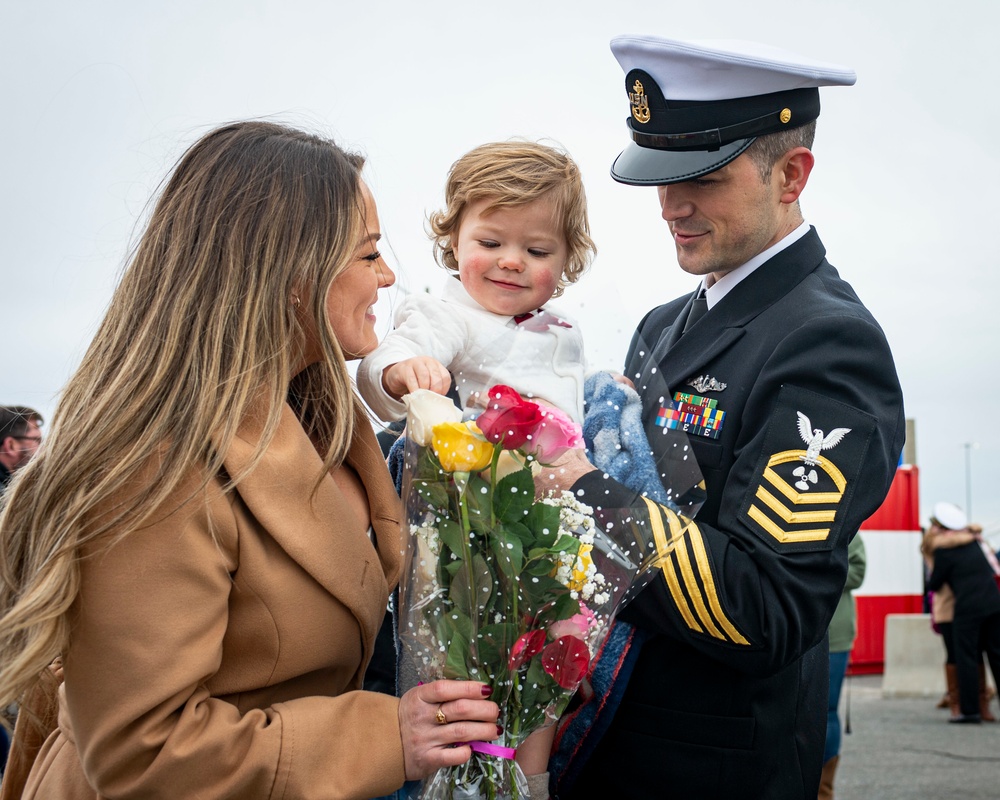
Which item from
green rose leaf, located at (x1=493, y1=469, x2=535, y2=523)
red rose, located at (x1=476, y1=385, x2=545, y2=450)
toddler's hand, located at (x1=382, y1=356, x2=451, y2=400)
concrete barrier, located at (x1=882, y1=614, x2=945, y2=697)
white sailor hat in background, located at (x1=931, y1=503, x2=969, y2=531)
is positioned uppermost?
toddler's hand, located at (x1=382, y1=356, x2=451, y2=400)

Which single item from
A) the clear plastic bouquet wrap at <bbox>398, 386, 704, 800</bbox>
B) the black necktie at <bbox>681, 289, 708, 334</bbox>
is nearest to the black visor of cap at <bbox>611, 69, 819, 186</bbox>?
the black necktie at <bbox>681, 289, 708, 334</bbox>

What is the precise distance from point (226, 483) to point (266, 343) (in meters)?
0.28

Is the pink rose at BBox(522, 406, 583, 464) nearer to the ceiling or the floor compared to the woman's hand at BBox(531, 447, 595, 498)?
nearer to the ceiling

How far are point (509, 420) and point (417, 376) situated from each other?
0.43 m

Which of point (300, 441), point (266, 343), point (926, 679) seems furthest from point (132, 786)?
point (926, 679)

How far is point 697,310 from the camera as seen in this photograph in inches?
106

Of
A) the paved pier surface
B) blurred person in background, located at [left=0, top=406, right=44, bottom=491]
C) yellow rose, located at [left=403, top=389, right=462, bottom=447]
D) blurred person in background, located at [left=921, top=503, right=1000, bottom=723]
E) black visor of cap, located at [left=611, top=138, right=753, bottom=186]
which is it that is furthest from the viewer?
blurred person in background, located at [left=921, top=503, right=1000, bottom=723]

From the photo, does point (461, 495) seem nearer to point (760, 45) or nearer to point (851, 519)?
point (851, 519)

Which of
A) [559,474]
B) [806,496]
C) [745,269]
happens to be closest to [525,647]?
[559,474]

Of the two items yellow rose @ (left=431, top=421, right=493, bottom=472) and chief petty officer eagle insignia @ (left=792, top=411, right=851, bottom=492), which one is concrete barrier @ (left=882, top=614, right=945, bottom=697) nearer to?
chief petty officer eagle insignia @ (left=792, top=411, right=851, bottom=492)

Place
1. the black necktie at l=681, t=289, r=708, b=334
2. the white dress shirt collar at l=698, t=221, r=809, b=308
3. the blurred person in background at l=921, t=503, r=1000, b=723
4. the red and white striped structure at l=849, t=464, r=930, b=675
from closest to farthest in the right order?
the white dress shirt collar at l=698, t=221, r=809, b=308 → the black necktie at l=681, t=289, r=708, b=334 → the blurred person in background at l=921, t=503, r=1000, b=723 → the red and white striped structure at l=849, t=464, r=930, b=675

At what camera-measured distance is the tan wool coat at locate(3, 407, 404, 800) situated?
173 centimetres

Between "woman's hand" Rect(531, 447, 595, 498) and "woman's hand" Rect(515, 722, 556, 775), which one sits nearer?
"woman's hand" Rect(531, 447, 595, 498)

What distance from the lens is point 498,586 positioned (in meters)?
1.81
